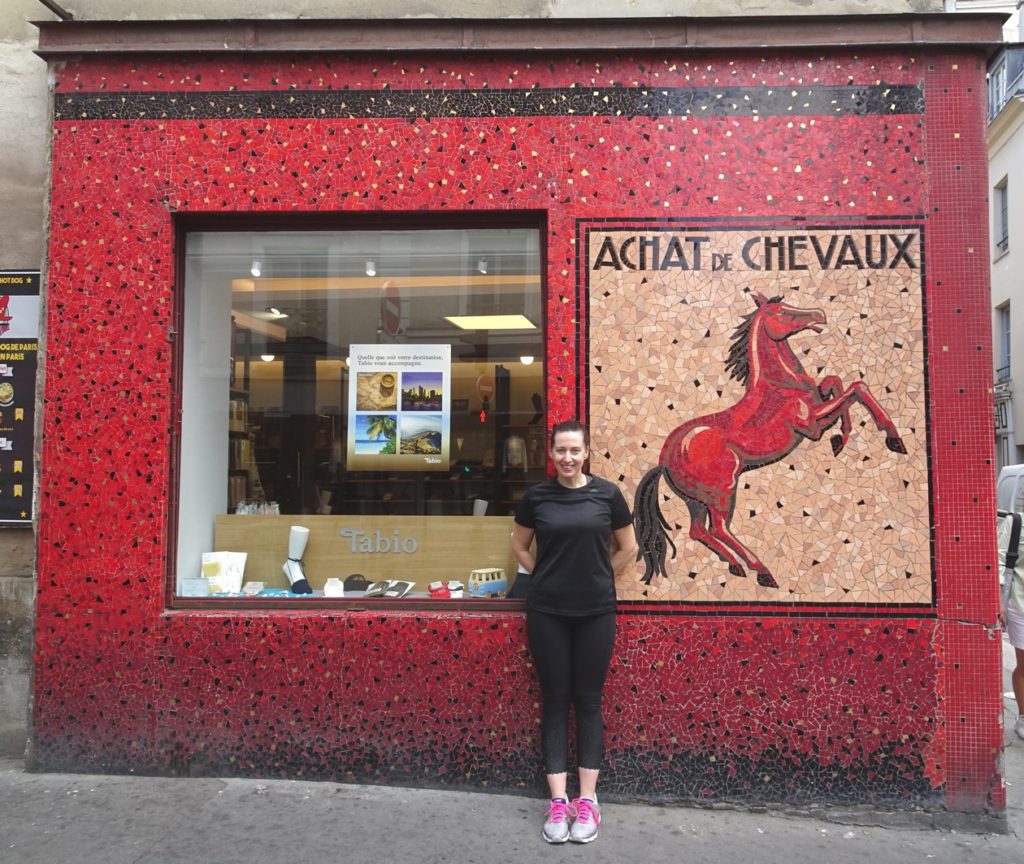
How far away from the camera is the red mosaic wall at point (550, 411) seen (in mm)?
4242

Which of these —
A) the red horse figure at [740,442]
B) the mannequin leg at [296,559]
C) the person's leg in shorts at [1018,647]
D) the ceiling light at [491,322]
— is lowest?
the person's leg in shorts at [1018,647]

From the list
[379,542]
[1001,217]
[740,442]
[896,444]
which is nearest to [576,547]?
[740,442]

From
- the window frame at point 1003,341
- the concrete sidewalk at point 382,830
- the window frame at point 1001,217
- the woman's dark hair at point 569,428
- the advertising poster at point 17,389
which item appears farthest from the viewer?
the window frame at point 1003,341

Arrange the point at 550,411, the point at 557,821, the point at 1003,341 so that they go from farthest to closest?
the point at 1003,341, the point at 550,411, the point at 557,821

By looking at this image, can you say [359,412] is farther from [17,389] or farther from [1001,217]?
[1001,217]

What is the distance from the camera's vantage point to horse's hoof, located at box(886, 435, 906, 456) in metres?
4.29

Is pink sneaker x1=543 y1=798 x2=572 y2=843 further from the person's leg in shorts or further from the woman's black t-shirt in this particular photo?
the person's leg in shorts

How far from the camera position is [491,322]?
15.9 feet

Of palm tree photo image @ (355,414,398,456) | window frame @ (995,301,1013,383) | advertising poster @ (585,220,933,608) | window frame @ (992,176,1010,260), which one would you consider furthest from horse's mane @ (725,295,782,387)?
window frame @ (992,176,1010,260)

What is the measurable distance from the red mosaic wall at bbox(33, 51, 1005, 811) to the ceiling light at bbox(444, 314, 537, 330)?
39cm

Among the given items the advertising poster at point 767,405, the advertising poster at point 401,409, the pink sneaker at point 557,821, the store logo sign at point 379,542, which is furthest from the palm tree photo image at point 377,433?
the pink sneaker at point 557,821

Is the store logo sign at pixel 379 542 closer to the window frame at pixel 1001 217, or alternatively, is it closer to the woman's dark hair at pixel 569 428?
the woman's dark hair at pixel 569 428

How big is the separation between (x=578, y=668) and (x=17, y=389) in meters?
3.71

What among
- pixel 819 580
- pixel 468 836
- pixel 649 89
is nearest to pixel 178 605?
pixel 468 836
